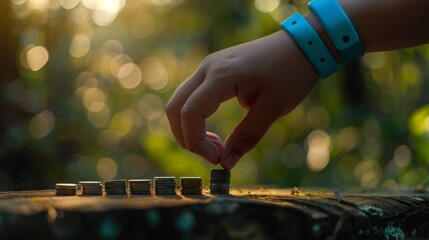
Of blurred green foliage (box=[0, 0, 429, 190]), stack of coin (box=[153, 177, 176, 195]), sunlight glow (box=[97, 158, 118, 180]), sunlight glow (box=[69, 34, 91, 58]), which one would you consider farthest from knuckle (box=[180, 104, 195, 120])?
sunlight glow (box=[69, 34, 91, 58])

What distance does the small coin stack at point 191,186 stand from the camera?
1508 millimetres

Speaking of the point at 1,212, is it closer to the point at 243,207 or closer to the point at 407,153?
the point at 243,207

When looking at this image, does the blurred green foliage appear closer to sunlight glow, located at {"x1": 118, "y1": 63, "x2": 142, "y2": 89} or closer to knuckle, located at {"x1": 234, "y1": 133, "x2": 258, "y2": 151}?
sunlight glow, located at {"x1": 118, "y1": 63, "x2": 142, "y2": 89}

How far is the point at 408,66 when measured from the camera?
4590mm

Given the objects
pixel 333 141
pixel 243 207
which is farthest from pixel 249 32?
pixel 243 207

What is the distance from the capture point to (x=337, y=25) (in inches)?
61.0

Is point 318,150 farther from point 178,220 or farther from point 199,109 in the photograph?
point 178,220

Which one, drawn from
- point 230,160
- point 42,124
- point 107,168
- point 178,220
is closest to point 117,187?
point 230,160

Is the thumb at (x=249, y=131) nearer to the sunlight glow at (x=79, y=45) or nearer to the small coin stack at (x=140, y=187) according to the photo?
the small coin stack at (x=140, y=187)

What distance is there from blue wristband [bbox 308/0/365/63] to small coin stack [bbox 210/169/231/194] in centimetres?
37

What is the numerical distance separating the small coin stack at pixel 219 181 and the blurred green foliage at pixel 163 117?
1946mm

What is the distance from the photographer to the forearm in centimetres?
154

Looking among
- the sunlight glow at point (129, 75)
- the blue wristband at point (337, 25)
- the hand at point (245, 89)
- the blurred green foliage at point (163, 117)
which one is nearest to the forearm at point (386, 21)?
the blue wristband at point (337, 25)

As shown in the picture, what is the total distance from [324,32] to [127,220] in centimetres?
74
